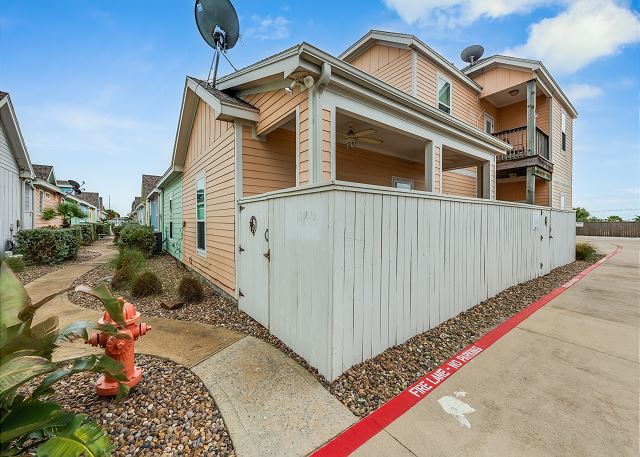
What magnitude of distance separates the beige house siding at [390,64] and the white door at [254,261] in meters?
7.46

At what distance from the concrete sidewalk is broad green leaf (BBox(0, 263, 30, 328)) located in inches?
88.5

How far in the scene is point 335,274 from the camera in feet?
8.55

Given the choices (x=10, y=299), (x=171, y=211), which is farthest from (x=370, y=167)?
(x=171, y=211)

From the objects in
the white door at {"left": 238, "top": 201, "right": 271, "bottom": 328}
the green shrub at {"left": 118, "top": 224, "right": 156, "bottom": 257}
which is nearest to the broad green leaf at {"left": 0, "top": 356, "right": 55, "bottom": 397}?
the white door at {"left": 238, "top": 201, "right": 271, "bottom": 328}

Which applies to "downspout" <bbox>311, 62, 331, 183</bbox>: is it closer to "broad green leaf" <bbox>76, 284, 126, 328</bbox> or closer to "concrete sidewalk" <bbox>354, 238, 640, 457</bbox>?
"broad green leaf" <bbox>76, 284, 126, 328</bbox>

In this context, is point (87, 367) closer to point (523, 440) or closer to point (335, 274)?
point (335, 274)

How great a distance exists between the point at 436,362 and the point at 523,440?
3.51 feet

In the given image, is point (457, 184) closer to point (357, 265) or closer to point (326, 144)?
point (326, 144)

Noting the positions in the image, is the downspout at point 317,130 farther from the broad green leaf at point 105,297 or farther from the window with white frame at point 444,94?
the window with white frame at point 444,94

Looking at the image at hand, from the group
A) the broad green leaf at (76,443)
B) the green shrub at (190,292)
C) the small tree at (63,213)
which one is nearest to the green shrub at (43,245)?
the small tree at (63,213)

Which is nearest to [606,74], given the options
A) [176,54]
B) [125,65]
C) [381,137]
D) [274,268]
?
[381,137]

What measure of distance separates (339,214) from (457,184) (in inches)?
349

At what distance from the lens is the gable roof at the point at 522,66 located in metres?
9.72

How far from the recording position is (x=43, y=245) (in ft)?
Answer: 29.0
